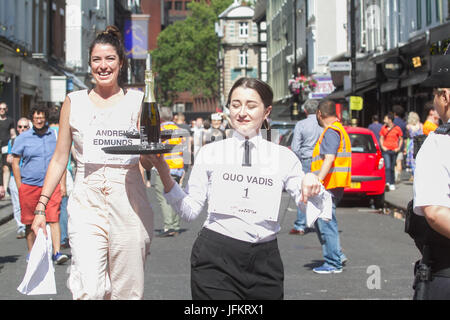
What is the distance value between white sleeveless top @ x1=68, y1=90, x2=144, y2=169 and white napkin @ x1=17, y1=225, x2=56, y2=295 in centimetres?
50

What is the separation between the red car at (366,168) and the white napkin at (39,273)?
13023 mm

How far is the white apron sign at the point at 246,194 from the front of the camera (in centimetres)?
421

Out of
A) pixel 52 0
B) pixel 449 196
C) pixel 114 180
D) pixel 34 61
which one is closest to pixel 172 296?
pixel 114 180

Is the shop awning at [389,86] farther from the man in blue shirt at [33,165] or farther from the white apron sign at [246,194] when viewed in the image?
the white apron sign at [246,194]

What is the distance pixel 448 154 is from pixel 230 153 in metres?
1.19

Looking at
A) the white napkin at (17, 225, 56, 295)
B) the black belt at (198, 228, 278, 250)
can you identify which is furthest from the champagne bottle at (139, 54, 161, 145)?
the white napkin at (17, 225, 56, 295)

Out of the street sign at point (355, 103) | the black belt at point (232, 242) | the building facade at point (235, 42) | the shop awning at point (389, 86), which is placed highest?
the building facade at point (235, 42)

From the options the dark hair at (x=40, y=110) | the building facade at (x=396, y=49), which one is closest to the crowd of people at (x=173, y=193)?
the dark hair at (x=40, y=110)

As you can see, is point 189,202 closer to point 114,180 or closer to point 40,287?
point 114,180

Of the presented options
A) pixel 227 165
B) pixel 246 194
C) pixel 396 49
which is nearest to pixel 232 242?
pixel 246 194

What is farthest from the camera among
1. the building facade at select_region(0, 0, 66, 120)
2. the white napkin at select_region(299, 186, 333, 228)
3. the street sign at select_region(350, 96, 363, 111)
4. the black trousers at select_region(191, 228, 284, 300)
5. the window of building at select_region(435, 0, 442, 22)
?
the building facade at select_region(0, 0, 66, 120)

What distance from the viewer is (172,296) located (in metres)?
7.99

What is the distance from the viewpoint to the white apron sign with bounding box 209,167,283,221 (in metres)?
4.21

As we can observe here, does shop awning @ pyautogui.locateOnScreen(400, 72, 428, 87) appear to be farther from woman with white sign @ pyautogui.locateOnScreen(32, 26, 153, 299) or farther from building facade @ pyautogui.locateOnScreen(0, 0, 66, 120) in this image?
woman with white sign @ pyautogui.locateOnScreen(32, 26, 153, 299)
